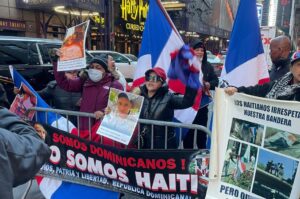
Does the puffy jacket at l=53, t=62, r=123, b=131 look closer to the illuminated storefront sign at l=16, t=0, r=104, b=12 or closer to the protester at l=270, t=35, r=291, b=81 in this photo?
the protester at l=270, t=35, r=291, b=81

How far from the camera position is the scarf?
2705mm

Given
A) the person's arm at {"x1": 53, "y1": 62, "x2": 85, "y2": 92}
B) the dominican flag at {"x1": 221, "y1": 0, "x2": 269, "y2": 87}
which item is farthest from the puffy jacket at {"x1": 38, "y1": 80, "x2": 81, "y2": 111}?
the dominican flag at {"x1": 221, "y1": 0, "x2": 269, "y2": 87}

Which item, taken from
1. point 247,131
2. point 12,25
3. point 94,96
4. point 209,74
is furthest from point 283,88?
point 12,25

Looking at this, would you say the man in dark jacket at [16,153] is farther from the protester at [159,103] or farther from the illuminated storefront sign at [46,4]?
the illuminated storefront sign at [46,4]

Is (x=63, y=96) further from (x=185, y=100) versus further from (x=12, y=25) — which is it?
(x=12, y=25)

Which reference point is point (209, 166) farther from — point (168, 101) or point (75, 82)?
point (75, 82)

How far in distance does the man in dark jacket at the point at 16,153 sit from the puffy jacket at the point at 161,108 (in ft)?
6.03

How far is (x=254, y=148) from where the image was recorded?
2387 millimetres

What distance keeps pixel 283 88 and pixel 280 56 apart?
1.44 m

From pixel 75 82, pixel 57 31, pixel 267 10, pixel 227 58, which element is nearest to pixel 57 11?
pixel 57 31

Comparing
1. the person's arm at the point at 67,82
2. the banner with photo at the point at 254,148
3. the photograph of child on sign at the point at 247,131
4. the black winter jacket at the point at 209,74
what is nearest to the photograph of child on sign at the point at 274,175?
the banner with photo at the point at 254,148

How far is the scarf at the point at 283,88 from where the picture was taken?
271 cm

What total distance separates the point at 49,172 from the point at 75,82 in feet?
4.00

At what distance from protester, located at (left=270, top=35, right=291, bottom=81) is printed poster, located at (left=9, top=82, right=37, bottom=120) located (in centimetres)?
272
